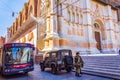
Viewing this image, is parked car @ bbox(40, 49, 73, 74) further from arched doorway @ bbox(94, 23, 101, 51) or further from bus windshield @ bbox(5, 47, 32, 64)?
arched doorway @ bbox(94, 23, 101, 51)

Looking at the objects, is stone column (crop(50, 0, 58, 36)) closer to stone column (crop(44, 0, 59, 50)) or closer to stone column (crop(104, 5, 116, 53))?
stone column (crop(44, 0, 59, 50))

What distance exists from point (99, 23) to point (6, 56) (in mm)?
21348

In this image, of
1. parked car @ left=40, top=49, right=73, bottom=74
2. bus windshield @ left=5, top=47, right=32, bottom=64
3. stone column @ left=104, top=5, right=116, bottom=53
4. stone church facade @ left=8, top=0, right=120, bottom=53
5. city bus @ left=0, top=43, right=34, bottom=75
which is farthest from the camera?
stone column @ left=104, top=5, right=116, bottom=53

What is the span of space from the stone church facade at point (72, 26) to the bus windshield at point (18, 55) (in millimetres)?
7304

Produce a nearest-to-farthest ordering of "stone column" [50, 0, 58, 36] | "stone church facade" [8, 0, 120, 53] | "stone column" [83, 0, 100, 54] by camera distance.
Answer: "stone column" [50, 0, 58, 36] → "stone church facade" [8, 0, 120, 53] → "stone column" [83, 0, 100, 54]

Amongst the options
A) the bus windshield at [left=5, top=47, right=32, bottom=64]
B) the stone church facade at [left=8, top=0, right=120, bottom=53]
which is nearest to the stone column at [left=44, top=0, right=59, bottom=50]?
the stone church facade at [left=8, top=0, right=120, bottom=53]

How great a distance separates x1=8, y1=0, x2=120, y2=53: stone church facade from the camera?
18.4 metres

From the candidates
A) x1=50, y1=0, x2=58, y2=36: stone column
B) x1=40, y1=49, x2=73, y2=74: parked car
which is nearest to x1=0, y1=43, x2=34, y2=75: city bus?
x1=40, y1=49, x2=73, y2=74: parked car

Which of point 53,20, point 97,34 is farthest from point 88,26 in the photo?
point 53,20

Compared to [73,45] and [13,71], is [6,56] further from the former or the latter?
[73,45]

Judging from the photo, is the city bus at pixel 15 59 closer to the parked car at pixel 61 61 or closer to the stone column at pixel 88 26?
the parked car at pixel 61 61

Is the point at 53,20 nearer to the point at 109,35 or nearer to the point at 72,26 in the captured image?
the point at 72,26

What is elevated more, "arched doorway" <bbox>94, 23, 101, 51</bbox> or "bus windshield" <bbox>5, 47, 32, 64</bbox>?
Result: "arched doorway" <bbox>94, 23, 101, 51</bbox>

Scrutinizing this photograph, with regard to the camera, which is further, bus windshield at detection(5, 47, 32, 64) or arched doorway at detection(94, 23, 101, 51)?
arched doorway at detection(94, 23, 101, 51)
